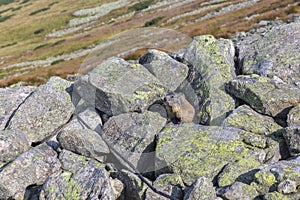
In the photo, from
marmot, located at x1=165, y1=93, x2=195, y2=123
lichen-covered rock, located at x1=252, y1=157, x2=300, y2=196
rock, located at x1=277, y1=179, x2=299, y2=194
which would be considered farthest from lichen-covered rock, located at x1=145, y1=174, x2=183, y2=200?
marmot, located at x1=165, y1=93, x2=195, y2=123

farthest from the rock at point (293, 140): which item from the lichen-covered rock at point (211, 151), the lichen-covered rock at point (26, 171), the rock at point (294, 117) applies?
the lichen-covered rock at point (26, 171)

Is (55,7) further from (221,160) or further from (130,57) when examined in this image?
(221,160)

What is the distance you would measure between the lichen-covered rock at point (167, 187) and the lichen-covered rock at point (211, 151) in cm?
34

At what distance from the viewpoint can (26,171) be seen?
1095 cm

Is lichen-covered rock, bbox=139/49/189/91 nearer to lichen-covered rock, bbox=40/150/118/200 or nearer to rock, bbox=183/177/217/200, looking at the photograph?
lichen-covered rock, bbox=40/150/118/200

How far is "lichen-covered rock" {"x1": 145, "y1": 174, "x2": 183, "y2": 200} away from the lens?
9336mm

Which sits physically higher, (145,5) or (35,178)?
(35,178)

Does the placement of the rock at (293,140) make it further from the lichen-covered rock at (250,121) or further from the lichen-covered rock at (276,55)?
the lichen-covered rock at (276,55)

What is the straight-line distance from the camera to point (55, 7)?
174625 millimetres

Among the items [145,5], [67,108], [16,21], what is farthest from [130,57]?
[16,21]

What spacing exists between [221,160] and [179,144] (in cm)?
140

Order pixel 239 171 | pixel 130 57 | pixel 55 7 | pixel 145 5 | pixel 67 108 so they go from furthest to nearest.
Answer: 1. pixel 55 7
2. pixel 145 5
3. pixel 130 57
4. pixel 67 108
5. pixel 239 171

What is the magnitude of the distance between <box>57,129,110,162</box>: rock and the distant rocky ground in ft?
0.12

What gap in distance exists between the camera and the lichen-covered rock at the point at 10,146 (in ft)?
40.2
